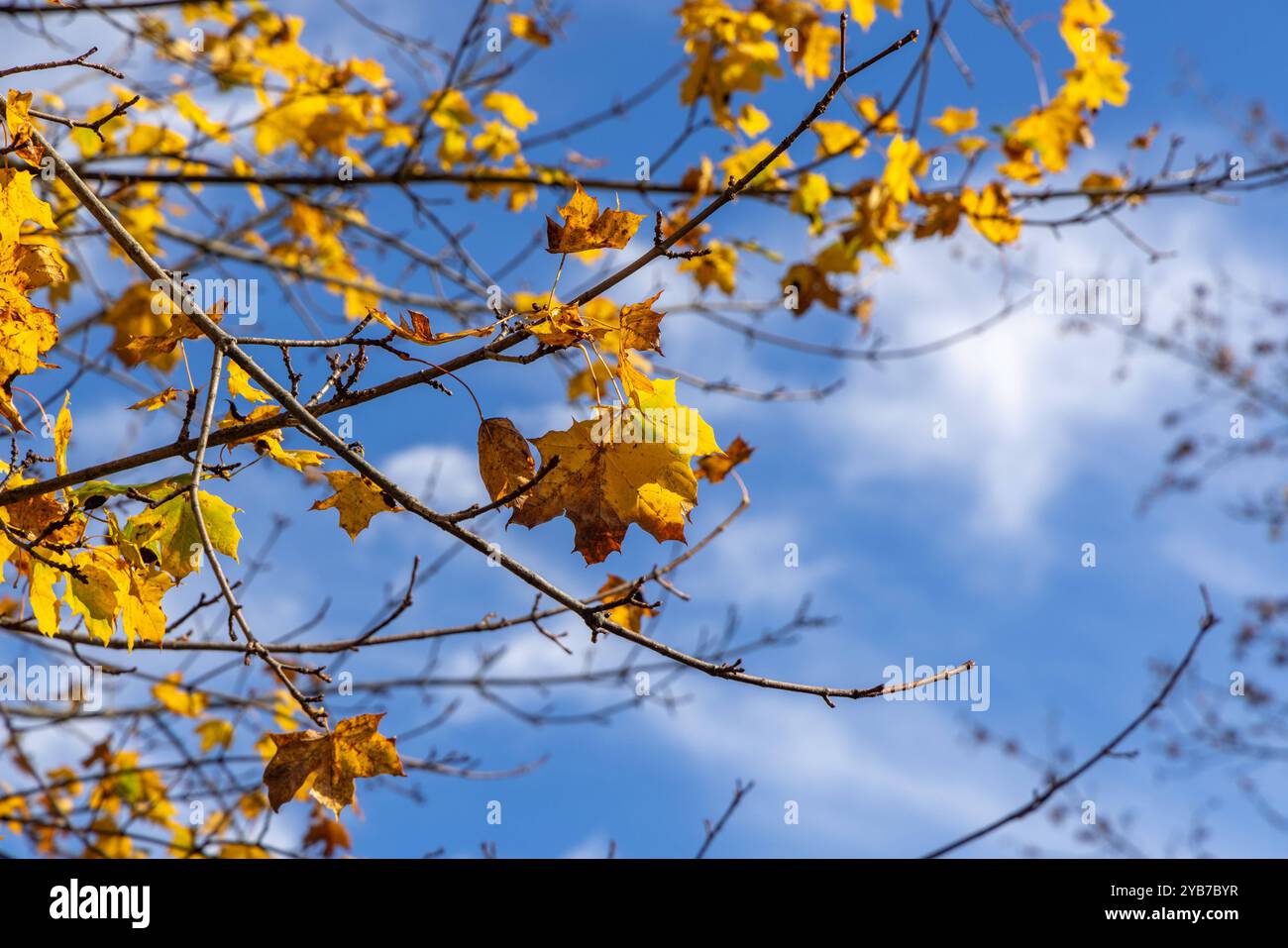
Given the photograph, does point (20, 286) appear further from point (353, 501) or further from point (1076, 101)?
point (1076, 101)

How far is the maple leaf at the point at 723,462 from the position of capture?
7.04 ft

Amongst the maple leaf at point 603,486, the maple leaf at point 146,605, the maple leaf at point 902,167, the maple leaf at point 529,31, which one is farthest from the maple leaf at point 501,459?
the maple leaf at point 529,31

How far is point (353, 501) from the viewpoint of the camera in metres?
1.61

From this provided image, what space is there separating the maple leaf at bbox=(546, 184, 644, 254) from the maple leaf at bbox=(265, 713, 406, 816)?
0.75m

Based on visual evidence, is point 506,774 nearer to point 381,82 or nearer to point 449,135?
point 449,135

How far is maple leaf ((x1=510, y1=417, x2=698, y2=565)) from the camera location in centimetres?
145

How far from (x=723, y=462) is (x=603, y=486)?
84 centimetres

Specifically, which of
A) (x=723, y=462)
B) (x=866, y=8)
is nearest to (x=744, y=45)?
(x=866, y=8)

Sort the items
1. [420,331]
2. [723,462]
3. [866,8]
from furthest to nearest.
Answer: [866,8] → [723,462] → [420,331]

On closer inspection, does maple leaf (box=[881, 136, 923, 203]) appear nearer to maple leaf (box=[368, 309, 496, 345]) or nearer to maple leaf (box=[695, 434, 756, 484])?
maple leaf (box=[695, 434, 756, 484])

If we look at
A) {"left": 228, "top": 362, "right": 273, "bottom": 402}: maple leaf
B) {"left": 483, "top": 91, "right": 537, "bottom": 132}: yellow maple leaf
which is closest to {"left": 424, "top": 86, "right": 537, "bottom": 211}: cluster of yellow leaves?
{"left": 483, "top": 91, "right": 537, "bottom": 132}: yellow maple leaf

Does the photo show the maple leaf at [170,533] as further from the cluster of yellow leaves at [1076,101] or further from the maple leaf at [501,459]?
the cluster of yellow leaves at [1076,101]

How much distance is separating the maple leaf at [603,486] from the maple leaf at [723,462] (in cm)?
65
